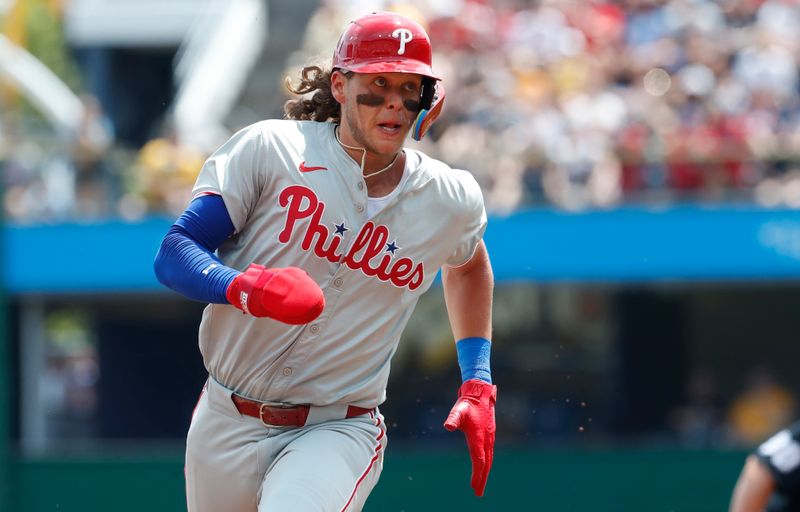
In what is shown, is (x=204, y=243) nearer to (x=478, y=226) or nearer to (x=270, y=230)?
(x=270, y=230)

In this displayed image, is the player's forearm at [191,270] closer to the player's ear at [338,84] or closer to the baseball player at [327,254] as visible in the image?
the baseball player at [327,254]

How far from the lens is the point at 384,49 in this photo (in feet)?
11.9

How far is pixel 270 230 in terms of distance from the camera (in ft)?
12.0

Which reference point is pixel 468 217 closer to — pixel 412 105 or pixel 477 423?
pixel 412 105

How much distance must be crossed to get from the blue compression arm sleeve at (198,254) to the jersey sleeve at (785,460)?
1.37 metres

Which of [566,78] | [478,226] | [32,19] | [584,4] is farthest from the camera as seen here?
[32,19]

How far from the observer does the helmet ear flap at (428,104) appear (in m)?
3.70

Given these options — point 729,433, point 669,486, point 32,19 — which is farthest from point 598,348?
point 32,19

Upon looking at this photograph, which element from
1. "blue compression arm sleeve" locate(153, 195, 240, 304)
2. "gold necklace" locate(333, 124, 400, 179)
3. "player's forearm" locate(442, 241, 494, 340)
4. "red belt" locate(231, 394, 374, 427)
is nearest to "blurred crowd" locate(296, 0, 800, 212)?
"player's forearm" locate(442, 241, 494, 340)

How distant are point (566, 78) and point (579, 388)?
9.60 ft

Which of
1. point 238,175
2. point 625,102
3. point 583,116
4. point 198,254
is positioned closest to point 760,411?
point 625,102

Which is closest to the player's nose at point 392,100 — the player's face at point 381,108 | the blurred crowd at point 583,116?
the player's face at point 381,108

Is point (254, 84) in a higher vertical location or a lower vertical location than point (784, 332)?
higher

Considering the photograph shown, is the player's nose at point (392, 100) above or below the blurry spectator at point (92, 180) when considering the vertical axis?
above
